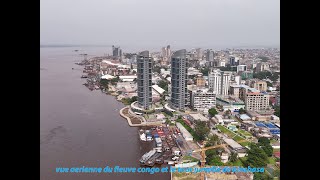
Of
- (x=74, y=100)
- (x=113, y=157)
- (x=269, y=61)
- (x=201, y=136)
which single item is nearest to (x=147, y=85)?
(x=74, y=100)

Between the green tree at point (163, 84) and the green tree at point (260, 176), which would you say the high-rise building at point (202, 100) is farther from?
the green tree at point (260, 176)

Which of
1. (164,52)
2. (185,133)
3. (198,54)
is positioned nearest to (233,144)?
(185,133)

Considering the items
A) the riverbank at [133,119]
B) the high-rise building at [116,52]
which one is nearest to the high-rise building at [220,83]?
→ the riverbank at [133,119]

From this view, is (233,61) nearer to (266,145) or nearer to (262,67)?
(262,67)
